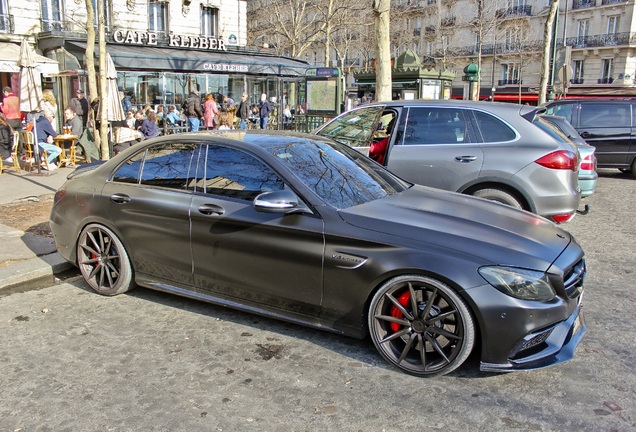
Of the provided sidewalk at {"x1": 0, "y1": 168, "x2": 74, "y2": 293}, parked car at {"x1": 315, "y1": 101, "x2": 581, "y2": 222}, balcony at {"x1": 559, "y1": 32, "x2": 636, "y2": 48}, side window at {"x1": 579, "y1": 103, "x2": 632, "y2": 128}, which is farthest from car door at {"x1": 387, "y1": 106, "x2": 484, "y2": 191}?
balcony at {"x1": 559, "y1": 32, "x2": 636, "y2": 48}

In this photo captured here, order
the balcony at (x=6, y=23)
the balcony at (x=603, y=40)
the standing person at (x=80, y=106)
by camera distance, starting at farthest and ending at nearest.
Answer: the balcony at (x=603, y=40), the balcony at (x=6, y=23), the standing person at (x=80, y=106)

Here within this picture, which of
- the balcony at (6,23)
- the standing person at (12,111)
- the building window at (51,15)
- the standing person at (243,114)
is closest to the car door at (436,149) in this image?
the standing person at (12,111)

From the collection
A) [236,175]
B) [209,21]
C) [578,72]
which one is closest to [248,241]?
[236,175]

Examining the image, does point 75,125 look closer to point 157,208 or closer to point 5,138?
point 5,138

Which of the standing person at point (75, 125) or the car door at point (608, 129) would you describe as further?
the standing person at point (75, 125)

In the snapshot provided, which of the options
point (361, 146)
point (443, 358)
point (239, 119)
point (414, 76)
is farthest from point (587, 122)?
point (239, 119)

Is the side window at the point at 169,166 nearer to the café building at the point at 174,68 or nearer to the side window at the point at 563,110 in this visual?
the side window at the point at 563,110

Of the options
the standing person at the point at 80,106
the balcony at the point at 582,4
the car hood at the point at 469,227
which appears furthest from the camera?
the balcony at the point at 582,4

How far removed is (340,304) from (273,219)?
2.61 feet

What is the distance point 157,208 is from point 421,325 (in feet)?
7.97

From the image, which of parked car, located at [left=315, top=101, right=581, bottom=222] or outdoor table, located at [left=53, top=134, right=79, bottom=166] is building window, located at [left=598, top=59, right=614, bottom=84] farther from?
parked car, located at [left=315, top=101, right=581, bottom=222]

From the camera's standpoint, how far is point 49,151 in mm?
12344

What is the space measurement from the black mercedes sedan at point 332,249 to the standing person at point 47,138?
7734mm

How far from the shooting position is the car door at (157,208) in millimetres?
4562
